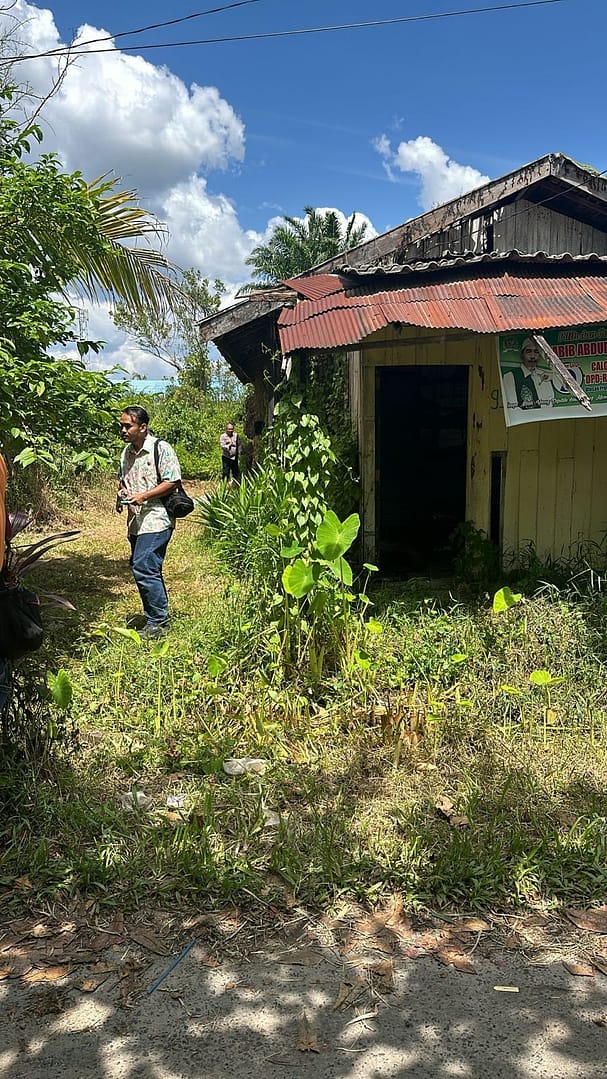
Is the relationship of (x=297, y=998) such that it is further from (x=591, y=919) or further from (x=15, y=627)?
(x=15, y=627)

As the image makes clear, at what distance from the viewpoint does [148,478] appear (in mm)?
5219

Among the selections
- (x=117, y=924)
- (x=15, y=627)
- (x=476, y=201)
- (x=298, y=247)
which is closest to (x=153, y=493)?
(x=15, y=627)

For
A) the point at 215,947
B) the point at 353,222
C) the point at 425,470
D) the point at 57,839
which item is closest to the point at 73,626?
the point at 57,839

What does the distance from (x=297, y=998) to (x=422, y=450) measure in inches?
350

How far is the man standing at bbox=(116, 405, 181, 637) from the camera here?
517cm

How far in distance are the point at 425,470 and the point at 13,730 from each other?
8.21 m

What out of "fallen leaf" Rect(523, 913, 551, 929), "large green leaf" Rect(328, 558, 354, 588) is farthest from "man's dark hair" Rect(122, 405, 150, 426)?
"fallen leaf" Rect(523, 913, 551, 929)

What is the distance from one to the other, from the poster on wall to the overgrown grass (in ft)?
4.98

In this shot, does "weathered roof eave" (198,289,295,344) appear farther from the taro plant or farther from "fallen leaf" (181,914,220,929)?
"fallen leaf" (181,914,220,929)

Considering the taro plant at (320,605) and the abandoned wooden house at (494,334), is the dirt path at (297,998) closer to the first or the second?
the taro plant at (320,605)

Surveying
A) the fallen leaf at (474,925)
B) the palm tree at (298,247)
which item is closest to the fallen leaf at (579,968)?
the fallen leaf at (474,925)

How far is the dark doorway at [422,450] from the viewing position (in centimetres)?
1004

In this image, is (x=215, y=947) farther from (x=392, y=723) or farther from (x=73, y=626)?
(x=73, y=626)

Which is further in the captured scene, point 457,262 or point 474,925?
point 457,262
